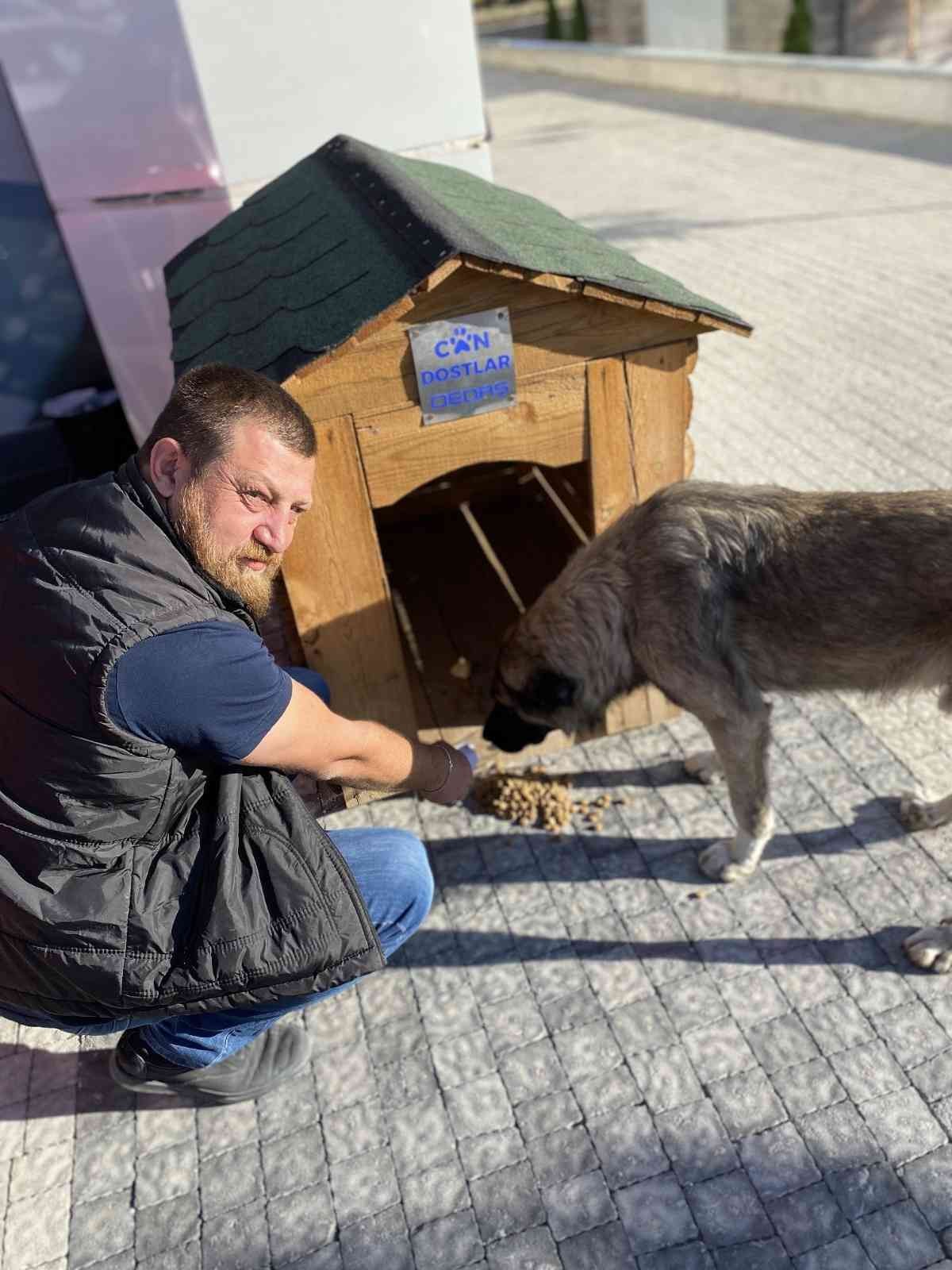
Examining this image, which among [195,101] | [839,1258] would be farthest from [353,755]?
[195,101]

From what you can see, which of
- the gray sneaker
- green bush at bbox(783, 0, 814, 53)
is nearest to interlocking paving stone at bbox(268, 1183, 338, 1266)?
the gray sneaker

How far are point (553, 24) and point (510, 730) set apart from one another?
3542 centimetres

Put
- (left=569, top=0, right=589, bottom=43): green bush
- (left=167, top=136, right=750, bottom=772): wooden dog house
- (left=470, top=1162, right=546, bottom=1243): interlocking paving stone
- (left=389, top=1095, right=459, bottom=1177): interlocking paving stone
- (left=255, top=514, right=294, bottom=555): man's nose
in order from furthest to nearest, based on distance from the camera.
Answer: (left=569, top=0, right=589, bottom=43): green bush, (left=167, top=136, right=750, bottom=772): wooden dog house, (left=389, top=1095, right=459, bottom=1177): interlocking paving stone, (left=470, top=1162, right=546, bottom=1243): interlocking paving stone, (left=255, top=514, right=294, bottom=555): man's nose

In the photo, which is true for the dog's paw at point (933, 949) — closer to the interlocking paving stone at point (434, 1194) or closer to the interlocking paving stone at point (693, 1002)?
the interlocking paving stone at point (693, 1002)

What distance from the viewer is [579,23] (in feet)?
98.5

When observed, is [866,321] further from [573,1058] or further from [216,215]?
[573,1058]

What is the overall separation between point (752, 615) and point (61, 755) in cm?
237

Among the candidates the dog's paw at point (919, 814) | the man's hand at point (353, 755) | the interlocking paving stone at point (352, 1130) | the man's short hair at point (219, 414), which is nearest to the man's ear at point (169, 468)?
the man's short hair at point (219, 414)

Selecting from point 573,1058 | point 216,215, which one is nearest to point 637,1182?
point 573,1058

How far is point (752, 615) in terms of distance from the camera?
11.3ft

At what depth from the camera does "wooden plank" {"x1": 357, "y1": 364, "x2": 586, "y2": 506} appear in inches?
147

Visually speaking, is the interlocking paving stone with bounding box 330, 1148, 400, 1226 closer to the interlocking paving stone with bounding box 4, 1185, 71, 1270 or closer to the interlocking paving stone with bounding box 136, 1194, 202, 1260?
the interlocking paving stone with bounding box 136, 1194, 202, 1260

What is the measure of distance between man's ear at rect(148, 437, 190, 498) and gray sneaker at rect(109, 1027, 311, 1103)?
6.12ft

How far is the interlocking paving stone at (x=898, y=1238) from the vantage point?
8.52ft
